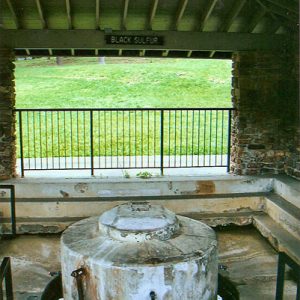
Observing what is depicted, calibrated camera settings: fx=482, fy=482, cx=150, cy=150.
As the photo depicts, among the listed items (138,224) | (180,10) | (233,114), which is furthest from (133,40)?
(138,224)

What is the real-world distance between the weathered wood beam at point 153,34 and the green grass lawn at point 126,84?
9.36 m

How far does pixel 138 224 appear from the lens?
189 inches

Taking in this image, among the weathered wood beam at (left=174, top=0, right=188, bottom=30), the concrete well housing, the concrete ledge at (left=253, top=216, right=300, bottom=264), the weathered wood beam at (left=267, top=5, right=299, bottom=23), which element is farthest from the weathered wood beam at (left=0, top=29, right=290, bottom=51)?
the concrete ledge at (left=253, top=216, right=300, bottom=264)

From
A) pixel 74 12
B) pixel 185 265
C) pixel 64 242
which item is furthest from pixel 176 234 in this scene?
pixel 74 12

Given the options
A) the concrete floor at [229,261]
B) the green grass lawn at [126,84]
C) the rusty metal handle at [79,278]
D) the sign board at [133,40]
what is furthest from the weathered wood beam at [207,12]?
the green grass lawn at [126,84]

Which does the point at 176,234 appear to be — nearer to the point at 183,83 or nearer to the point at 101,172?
the point at 101,172

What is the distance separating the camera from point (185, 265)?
4.39m

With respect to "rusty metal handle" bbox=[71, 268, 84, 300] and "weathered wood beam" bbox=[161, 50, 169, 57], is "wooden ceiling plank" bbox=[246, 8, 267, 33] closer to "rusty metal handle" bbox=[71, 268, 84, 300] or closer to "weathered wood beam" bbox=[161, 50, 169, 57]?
"weathered wood beam" bbox=[161, 50, 169, 57]

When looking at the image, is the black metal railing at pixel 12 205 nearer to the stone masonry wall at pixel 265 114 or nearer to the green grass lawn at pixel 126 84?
the stone masonry wall at pixel 265 114

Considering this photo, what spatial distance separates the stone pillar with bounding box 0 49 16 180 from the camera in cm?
816

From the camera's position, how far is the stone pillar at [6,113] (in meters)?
8.16

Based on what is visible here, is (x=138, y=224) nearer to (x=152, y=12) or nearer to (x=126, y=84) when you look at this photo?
(x=152, y=12)

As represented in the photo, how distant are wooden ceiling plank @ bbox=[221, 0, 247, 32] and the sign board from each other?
1.14 m

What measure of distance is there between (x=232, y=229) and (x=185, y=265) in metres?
3.94
